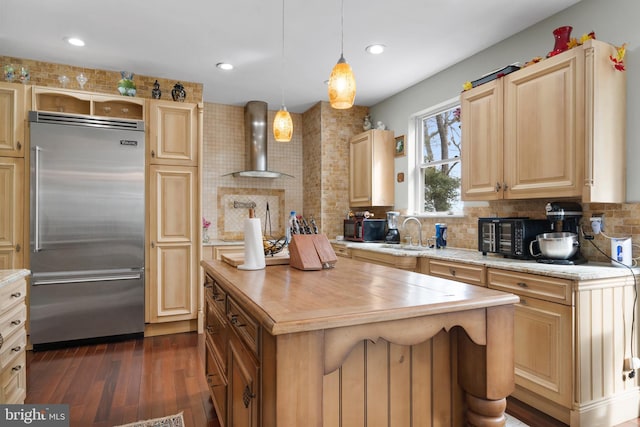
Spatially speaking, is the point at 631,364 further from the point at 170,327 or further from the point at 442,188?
the point at 170,327

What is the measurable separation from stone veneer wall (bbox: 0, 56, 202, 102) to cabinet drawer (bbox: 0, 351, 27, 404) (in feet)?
9.31

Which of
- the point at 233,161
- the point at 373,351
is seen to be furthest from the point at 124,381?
the point at 233,161

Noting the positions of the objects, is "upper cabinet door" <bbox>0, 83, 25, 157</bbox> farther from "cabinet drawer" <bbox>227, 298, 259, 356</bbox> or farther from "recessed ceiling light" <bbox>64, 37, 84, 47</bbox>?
"cabinet drawer" <bbox>227, 298, 259, 356</bbox>

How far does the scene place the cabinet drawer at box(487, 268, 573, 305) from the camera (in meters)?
2.13

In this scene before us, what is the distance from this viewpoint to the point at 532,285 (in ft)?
7.62

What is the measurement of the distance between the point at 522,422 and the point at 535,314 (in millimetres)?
642

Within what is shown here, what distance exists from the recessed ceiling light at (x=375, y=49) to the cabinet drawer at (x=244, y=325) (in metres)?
2.71

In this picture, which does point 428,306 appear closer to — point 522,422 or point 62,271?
point 522,422

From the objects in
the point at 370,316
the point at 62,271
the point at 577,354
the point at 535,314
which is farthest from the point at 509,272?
the point at 62,271

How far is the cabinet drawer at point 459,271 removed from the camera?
2717mm

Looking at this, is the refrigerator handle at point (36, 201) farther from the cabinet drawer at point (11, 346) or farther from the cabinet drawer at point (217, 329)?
the cabinet drawer at point (217, 329)

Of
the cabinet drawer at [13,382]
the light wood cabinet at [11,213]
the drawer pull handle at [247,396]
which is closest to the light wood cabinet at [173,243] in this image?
the light wood cabinet at [11,213]

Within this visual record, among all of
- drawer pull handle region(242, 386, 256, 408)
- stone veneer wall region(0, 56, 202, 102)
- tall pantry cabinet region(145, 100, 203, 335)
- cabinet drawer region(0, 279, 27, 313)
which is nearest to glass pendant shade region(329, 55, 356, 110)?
drawer pull handle region(242, 386, 256, 408)

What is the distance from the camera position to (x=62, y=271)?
3441 millimetres
